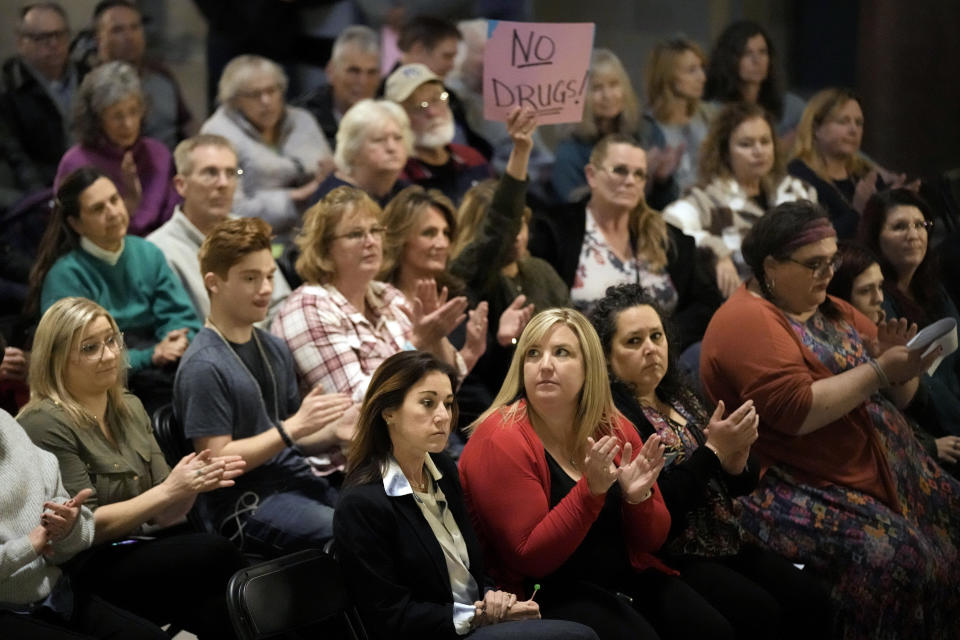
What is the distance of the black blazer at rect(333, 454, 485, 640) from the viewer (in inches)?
124

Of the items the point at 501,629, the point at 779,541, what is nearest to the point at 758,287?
the point at 779,541

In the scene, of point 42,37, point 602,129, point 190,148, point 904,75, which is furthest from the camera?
point 602,129

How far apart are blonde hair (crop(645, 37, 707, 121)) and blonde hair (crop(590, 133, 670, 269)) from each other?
1.14 metres

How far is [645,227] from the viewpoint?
518 centimetres

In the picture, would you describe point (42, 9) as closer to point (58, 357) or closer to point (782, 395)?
point (58, 357)

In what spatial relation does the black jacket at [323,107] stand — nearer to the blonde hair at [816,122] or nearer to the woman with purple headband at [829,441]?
the blonde hair at [816,122]

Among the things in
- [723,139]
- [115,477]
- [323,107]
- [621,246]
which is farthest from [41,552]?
[323,107]

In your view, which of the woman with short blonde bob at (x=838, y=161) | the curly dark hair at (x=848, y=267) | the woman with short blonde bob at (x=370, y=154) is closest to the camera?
the curly dark hair at (x=848, y=267)

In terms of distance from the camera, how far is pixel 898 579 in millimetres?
3975

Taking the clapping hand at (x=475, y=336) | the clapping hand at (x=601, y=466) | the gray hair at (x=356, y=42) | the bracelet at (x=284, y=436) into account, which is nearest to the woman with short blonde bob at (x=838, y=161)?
the clapping hand at (x=475, y=336)

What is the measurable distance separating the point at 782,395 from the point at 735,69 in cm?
250

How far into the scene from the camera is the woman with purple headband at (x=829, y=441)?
3990mm

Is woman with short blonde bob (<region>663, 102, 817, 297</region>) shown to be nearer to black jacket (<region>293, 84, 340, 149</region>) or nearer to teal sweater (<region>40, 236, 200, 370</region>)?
black jacket (<region>293, 84, 340, 149</region>)

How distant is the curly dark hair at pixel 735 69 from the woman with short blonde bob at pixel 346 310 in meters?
2.31
